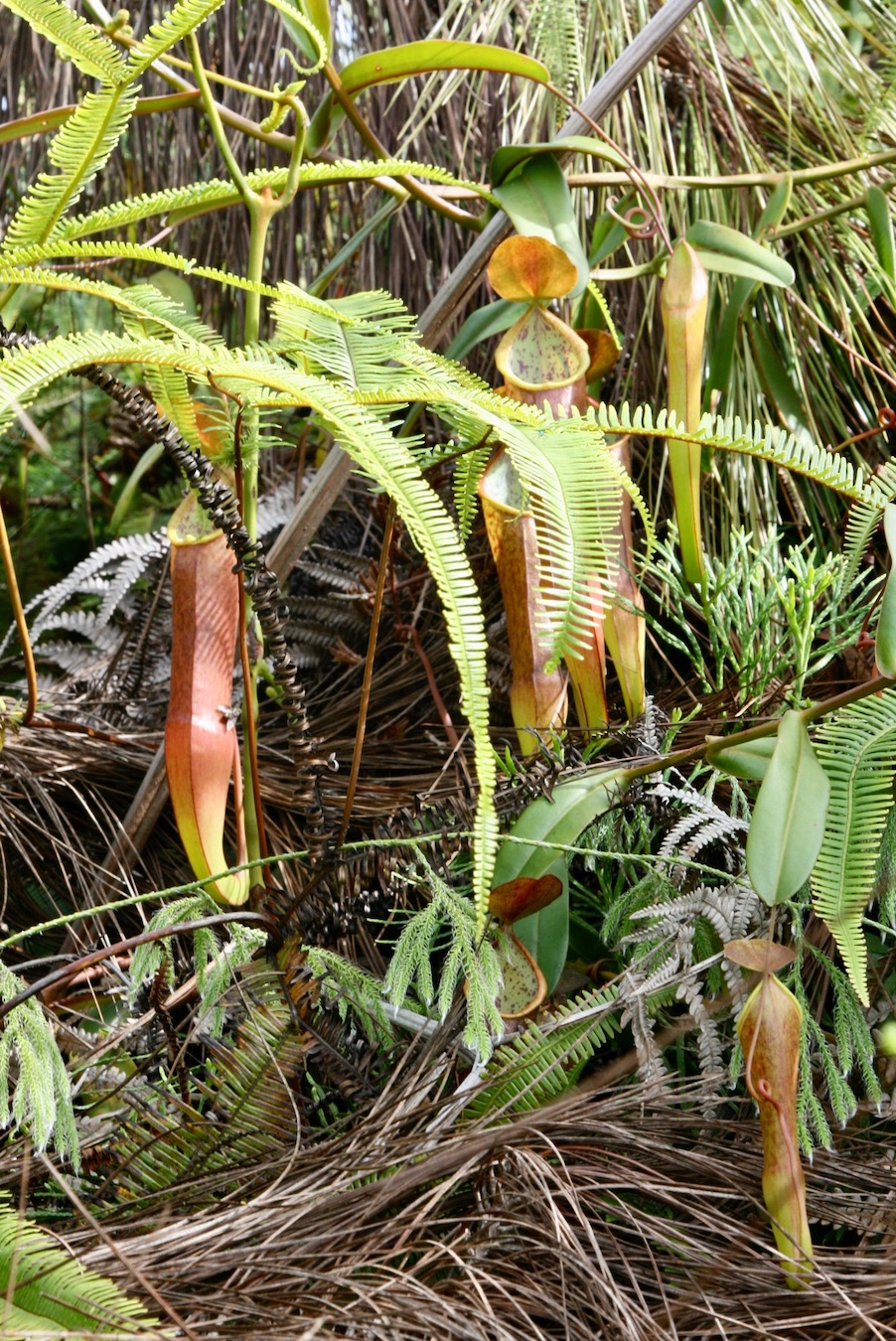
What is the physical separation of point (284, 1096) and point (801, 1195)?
312 mm

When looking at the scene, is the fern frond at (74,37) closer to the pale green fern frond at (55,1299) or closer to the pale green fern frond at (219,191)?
the pale green fern frond at (219,191)

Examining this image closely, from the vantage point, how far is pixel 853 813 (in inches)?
25.9

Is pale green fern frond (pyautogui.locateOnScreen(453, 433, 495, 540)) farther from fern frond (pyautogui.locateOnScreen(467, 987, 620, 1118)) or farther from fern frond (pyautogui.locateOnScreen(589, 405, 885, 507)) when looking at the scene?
fern frond (pyautogui.locateOnScreen(467, 987, 620, 1118))

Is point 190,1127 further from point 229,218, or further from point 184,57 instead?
point 184,57

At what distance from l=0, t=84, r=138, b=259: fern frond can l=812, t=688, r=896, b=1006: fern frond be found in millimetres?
571

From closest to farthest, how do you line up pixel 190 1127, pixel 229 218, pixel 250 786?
pixel 190 1127 < pixel 250 786 < pixel 229 218

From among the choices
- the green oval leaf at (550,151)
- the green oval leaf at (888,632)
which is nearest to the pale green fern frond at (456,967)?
the green oval leaf at (888,632)

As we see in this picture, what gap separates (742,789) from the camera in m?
0.85

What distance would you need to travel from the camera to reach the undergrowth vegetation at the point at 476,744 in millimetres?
576

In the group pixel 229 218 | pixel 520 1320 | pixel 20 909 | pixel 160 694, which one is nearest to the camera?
pixel 520 1320

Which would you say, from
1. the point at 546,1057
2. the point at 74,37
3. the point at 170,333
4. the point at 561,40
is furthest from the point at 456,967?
the point at 561,40

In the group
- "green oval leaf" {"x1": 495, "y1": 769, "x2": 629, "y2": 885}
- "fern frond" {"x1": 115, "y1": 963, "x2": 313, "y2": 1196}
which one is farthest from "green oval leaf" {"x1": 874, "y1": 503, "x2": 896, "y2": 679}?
"fern frond" {"x1": 115, "y1": 963, "x2": 313, "y2": 1196}

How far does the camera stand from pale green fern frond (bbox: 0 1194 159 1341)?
0.46 meters

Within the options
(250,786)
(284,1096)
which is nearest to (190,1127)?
(284,1096)
